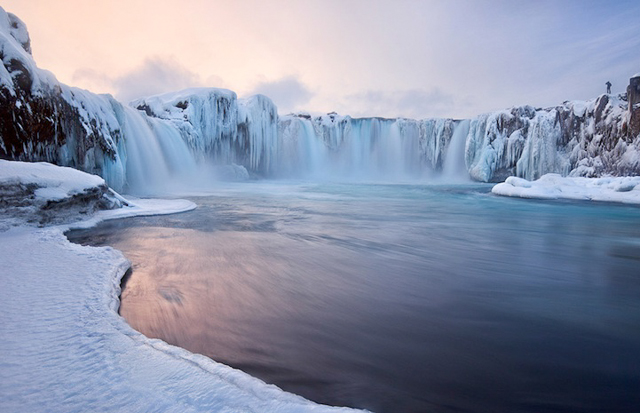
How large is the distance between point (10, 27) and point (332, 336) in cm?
1059

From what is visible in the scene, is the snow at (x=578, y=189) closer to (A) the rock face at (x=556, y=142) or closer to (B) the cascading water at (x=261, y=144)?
(A) the rock face at (x=556, y=142)

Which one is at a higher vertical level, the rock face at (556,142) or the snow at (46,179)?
the rock face at (556,142)

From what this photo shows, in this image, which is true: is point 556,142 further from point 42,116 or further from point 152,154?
point 42,116

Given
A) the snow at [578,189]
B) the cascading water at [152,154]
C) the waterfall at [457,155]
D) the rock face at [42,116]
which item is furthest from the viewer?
the waterfall at [457,155]

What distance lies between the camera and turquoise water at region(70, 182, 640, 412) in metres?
1.70

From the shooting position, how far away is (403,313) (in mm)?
2600

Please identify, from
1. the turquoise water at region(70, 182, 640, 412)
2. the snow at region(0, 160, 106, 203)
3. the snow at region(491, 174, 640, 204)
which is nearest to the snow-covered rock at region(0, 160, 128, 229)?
the snow at region(0, 160, 106, 203)

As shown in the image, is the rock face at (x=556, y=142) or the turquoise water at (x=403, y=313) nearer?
the turquoise water at (x=403, y=313)

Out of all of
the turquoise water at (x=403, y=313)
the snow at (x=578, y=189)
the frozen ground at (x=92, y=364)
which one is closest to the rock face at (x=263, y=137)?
the turquoise water at (x=403, y=313)

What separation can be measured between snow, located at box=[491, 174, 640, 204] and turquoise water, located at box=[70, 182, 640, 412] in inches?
382

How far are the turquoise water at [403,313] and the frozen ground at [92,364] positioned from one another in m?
0.23

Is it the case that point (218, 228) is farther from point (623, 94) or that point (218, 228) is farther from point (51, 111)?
point (623, 94)

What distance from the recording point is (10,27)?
7957 mm

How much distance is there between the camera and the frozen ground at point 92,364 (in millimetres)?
1326
